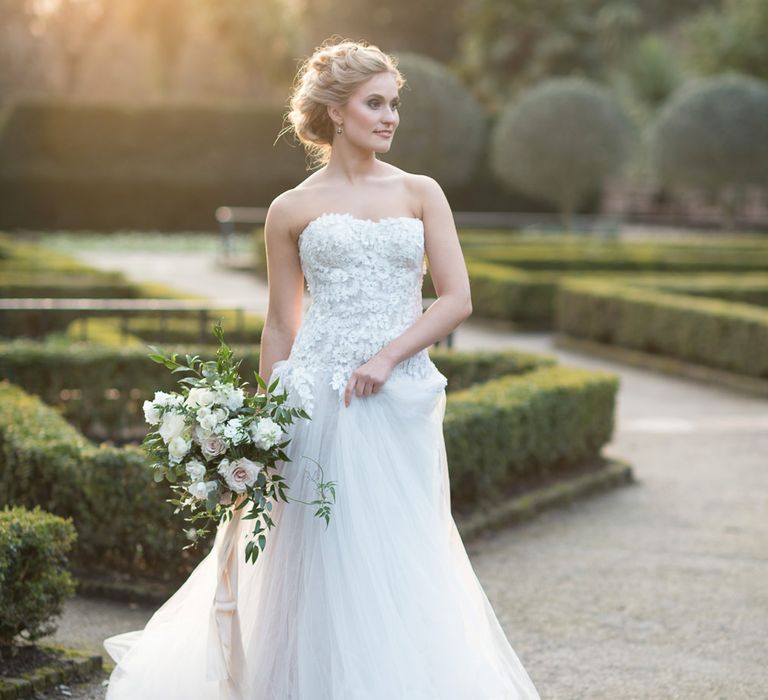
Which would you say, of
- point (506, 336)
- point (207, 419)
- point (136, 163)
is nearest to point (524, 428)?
point (207, 419)

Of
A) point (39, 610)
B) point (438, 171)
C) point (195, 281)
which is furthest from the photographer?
point (438, 171)

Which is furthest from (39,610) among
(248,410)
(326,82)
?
(326,82)

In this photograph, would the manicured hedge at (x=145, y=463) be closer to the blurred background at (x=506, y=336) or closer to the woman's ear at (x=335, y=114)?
the blurred background at (x=506, y=336)

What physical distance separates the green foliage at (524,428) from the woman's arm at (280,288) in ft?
8.03

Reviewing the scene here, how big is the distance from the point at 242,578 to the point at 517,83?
124ft

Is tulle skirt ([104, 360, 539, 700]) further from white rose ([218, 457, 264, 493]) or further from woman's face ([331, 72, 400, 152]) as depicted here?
woman's face ([331, 72, 400, 152])

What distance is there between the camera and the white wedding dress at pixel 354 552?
10.2 feet

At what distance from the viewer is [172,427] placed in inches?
118

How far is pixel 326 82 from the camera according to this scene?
315 cm

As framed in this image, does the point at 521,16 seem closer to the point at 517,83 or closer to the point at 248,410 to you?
the point at 517,83

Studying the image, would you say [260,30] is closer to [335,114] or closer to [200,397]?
[335,114]

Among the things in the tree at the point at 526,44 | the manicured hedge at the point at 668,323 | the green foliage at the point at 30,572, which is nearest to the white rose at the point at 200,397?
the green foliage at the point at 30,572

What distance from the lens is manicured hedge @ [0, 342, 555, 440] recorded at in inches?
292

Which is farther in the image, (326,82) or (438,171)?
(438,171)
